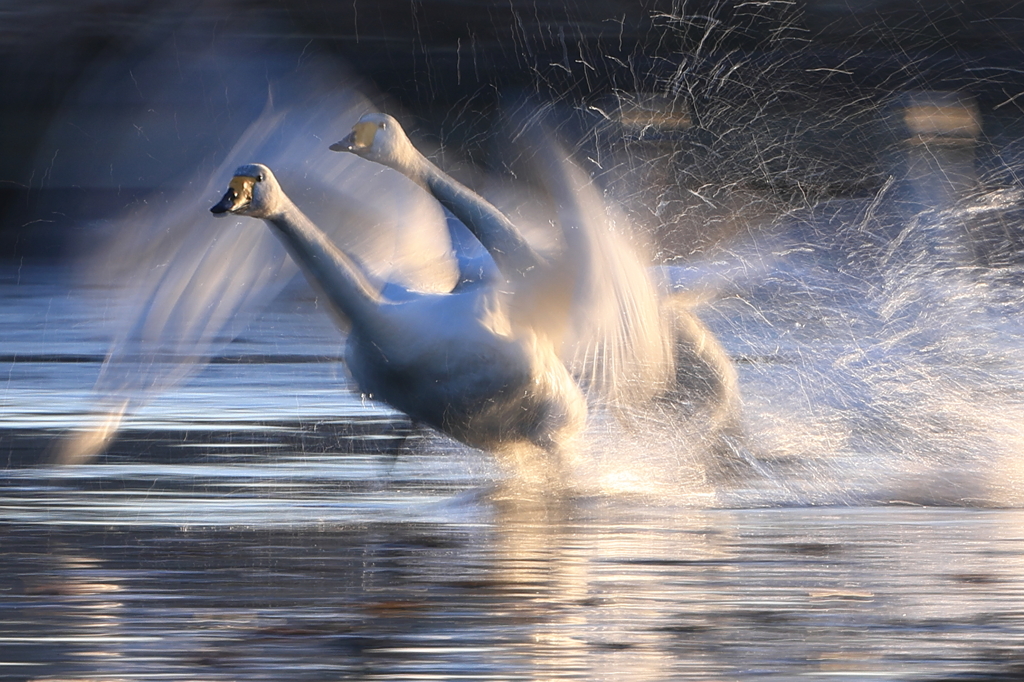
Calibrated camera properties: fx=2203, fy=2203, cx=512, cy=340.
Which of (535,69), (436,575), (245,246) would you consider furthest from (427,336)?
(535,69)

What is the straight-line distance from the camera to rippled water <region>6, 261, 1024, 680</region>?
247 inches

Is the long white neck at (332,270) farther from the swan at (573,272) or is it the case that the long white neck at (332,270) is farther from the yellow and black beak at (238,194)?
the swan at (573,272)

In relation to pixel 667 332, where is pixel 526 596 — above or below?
below

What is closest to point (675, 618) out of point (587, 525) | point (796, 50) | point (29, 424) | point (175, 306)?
point (587, 525)

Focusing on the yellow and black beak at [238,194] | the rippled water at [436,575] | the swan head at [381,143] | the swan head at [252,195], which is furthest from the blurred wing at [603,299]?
the yellow and black beak at [238,194]

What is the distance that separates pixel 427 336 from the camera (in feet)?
33.0

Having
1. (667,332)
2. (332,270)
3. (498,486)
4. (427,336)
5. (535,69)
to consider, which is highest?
(535,69)

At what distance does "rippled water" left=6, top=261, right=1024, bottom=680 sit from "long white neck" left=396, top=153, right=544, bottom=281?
104 centimetres

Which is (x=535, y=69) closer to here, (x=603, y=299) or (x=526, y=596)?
(x=603, y=299)

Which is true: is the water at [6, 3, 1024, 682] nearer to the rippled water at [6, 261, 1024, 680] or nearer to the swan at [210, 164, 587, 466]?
the rippled water at [6, 261, 1024, 680]

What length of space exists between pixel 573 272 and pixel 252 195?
5.34 feet

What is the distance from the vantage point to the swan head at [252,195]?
9.85m

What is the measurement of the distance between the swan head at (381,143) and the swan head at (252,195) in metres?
0.68

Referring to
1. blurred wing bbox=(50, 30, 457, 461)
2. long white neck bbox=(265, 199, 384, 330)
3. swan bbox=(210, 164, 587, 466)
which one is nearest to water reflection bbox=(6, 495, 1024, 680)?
swan bbox=(210, 164, 587, 466)
